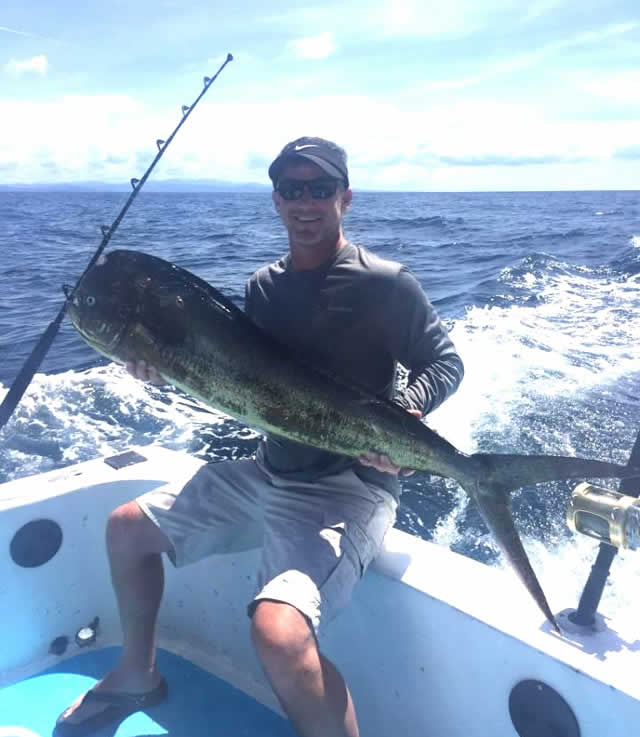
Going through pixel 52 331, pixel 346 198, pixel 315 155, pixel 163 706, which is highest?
pixel 315 155

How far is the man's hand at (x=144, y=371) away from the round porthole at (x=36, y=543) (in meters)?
1.19

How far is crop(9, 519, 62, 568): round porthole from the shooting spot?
2.77 meters

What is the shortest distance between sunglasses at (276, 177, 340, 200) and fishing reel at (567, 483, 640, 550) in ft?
4.58

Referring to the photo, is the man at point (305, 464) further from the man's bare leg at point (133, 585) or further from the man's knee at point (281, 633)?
the man's knee at point (281, 633)

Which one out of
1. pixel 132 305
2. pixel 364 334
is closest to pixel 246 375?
pixel 132 305

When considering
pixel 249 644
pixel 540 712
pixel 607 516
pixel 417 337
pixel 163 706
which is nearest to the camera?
pixel 607 516

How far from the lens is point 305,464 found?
7.93 feet

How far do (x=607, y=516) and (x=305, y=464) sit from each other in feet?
3.54

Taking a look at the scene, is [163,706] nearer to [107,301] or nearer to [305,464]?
[305,464]

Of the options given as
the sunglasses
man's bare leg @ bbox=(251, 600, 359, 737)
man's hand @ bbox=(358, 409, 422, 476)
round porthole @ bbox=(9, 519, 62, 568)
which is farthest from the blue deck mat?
the sunglasses

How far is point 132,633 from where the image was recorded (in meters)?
2.48

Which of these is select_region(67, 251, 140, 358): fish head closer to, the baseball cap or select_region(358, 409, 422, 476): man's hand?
the baseball cap

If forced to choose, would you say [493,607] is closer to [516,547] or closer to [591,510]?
[516,547]

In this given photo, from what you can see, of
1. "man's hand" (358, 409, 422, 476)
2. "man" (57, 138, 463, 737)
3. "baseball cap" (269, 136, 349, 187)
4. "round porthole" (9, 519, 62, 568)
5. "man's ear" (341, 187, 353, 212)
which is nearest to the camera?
→ "man's hand" (358, 409, 422, 476)
